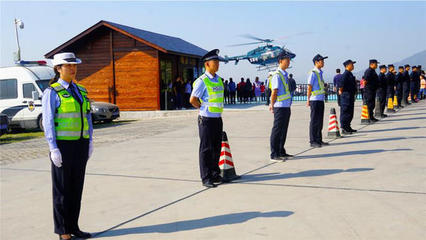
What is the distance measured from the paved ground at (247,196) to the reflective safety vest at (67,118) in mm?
1108

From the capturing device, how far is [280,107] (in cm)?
829

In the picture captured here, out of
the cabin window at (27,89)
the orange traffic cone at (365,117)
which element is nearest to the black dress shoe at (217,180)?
the orange traffic cone at (365,117)

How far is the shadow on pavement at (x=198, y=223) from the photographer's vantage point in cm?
452

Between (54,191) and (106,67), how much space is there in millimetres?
20019

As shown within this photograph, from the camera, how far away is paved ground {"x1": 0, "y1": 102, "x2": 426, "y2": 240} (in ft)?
14.6

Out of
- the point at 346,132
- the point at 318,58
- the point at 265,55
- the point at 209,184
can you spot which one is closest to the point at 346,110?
the point at 346,132

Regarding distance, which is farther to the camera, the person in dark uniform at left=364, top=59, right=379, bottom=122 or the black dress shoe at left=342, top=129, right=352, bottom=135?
the person in dark uniform at left=364, top=59, right=379, bottom=122

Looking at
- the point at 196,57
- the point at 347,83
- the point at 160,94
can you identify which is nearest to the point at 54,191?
the point at 347,83

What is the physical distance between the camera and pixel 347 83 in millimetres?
11750

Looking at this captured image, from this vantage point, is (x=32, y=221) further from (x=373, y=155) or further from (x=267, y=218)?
(x=373, y=155)

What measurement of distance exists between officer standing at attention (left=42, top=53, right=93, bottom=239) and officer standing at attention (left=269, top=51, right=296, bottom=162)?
4481 mm

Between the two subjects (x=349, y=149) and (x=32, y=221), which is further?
(x=349, y=149)

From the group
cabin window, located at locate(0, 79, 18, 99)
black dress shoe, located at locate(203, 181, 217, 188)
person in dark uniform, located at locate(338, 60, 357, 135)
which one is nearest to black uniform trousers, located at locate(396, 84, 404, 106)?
person in dark uniform, located at locate(338, 60, 357, 135)

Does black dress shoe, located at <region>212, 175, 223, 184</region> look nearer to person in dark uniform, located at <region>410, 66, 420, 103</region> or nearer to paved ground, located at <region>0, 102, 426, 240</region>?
paved ground, located at <region>0, 102, 426, 240</region>
